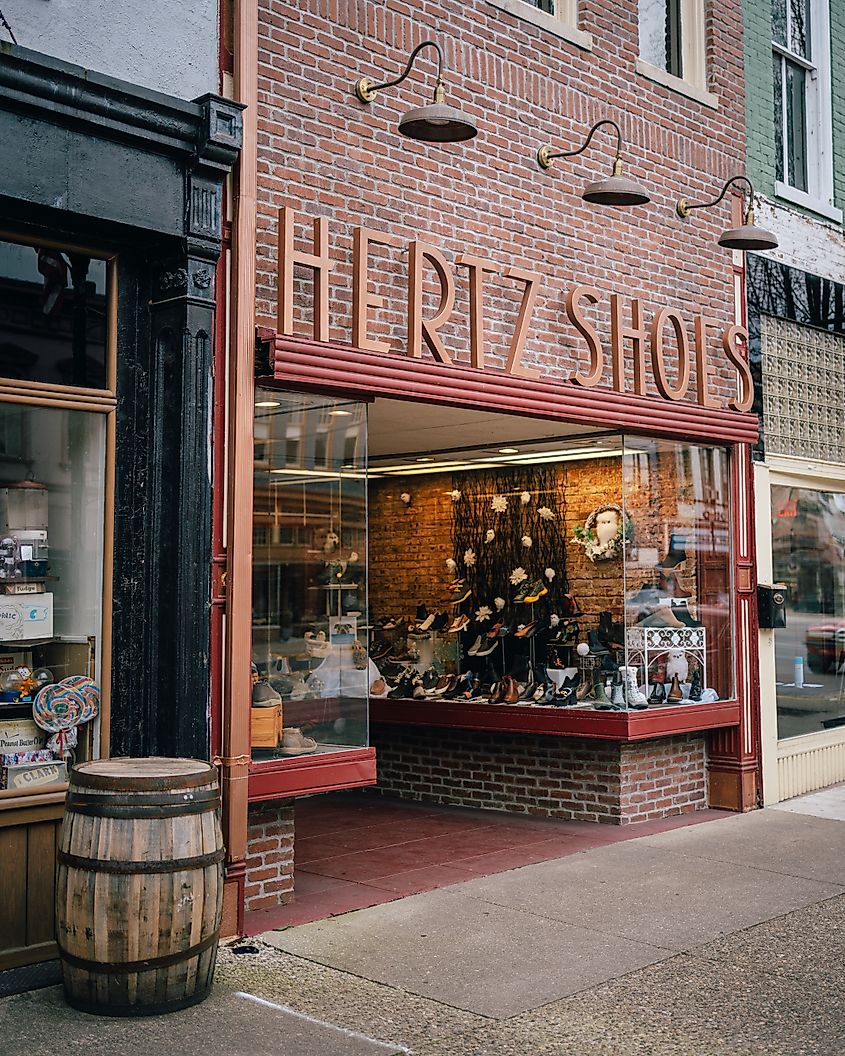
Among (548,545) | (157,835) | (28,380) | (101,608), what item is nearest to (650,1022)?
(157,835)

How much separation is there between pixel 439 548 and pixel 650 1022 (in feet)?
20.6

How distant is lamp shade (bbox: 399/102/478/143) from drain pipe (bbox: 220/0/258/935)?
0.91 m

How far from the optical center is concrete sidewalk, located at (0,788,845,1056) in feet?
16.4

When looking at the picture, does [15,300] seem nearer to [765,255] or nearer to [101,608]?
[101,608]

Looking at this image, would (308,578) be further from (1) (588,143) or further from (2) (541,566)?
(1) (588,143)

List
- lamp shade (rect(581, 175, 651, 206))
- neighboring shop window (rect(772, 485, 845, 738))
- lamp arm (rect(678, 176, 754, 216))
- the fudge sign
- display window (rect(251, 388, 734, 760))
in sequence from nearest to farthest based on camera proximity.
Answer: the fudge sign < lamp shade (rect(581, 175, 651, 206)) < display window (rect(251, 388, 734, 760)) < lamp arm (rect(678, 176, 754, 216)) < neighboring shop window (rect(772, 485, 845, 738))

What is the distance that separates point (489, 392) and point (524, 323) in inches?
23.5

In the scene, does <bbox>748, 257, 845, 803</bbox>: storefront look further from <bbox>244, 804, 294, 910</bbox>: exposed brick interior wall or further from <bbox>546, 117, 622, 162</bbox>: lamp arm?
<bbox>244, 804, 294, 910</bbox>: exposed brick interior wall

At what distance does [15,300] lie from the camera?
19.4 feet

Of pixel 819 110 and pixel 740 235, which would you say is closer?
pixel 740 235

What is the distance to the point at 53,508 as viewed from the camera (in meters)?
6.16

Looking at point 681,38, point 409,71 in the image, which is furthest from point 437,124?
point 681,38

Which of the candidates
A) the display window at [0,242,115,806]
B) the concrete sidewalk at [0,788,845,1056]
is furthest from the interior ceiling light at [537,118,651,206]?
the concrete sidewalk at [0,788,845,1056]

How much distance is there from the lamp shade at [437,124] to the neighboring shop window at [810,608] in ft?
16.9
